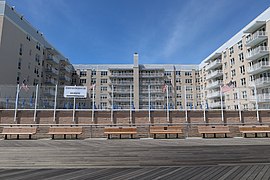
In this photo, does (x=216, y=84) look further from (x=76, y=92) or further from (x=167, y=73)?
(x=76, y=92)

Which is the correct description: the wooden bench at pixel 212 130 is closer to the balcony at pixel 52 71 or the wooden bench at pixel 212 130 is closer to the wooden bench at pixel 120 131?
the wooden bench at pixel 120 131

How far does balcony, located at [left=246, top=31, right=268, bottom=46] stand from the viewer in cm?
3808

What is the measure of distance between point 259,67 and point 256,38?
516 cm

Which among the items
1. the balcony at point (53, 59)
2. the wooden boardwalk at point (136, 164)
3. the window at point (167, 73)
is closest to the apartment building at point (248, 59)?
the window at point (167, 73)

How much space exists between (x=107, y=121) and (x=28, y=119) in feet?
19.8

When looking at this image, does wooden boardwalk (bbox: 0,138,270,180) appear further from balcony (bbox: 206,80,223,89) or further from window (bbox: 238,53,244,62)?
balcony (bbox: 206,80,223,89)

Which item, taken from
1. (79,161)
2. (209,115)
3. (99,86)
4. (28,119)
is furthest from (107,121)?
(99,86)

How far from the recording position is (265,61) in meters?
37.9

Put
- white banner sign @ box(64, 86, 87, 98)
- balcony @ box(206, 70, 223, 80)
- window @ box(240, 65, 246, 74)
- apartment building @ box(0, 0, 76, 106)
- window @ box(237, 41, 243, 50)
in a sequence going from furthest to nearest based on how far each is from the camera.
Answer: balcony @ box(206, 70, 223, 80) → window @ box(237, 41, 243, 50) → window @ box(240, 65, 246, 74) → apartment building @ box(0, 0, 76, 106) → white banner sign @ box(64, 86, 87, 98)

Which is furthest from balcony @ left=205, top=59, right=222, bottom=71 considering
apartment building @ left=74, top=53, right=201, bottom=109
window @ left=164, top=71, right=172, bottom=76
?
window @ left=164, top=71, right=172, bottom=76

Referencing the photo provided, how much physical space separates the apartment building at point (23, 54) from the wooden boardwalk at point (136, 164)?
21412 mm

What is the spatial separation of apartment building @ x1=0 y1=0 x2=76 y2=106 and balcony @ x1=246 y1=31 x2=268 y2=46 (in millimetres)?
37365

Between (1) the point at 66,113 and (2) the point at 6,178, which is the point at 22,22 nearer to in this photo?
(1) the point at 66,113

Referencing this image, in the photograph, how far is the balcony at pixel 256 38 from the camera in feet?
125
